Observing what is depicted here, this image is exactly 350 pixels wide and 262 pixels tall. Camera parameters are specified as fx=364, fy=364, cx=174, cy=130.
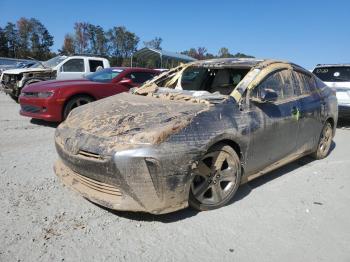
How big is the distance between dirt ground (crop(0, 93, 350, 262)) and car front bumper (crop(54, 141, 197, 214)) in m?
0.25

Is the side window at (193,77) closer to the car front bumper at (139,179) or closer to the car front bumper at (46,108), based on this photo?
the car front bumper at (139,179)

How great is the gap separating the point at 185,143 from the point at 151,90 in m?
1.91

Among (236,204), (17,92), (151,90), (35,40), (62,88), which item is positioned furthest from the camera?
(35,40)

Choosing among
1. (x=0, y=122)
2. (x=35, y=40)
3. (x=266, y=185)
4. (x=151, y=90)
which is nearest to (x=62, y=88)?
(x=0, y=122)

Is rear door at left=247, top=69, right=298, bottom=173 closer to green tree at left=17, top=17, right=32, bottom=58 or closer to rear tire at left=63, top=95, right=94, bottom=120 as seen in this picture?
rear tire at left=63, top=95, right=94, bottom=120

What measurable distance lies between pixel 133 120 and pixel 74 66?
33.7 ft

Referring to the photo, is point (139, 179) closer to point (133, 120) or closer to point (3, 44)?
point (133, 120)

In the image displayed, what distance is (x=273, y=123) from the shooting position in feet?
→ 13.9

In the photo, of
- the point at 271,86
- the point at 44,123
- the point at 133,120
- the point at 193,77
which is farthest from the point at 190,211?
the point at 44,123

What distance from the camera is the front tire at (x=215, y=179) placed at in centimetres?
354

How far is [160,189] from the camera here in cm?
315

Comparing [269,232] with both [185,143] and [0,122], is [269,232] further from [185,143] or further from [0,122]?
[0,122]

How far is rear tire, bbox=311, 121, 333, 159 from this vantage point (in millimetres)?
5812

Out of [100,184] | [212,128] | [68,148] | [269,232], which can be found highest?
[212,128]
